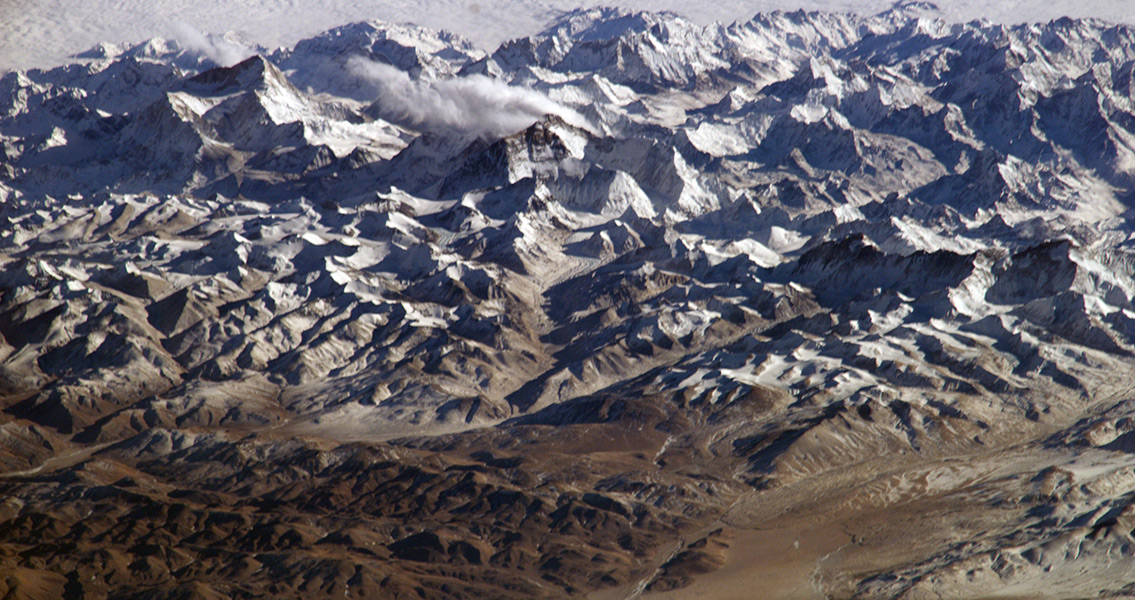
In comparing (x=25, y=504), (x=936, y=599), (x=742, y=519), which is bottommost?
(x=25, y=504)

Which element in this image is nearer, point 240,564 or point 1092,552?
point 1092,552

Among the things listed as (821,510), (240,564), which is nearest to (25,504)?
(240,564)

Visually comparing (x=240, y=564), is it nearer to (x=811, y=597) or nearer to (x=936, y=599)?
(x=811, y=597)

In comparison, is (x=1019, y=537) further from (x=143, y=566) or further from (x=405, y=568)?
(x=143, y=566)

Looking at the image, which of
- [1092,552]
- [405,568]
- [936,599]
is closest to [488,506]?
[405,568]

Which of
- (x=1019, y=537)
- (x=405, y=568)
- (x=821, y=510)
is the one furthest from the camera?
(x=821, y=510)

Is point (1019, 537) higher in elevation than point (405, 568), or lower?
higher

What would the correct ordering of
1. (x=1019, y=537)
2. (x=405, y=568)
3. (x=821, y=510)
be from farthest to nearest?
(x=821, y=510) < (x=405, y=568) < (x=1019, y=537)

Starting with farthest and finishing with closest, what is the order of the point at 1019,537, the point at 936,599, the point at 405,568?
1. the point at 405,568
2. the point at 1019,537
3. the point at 936,599

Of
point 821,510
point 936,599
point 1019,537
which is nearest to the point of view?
point 936,599
